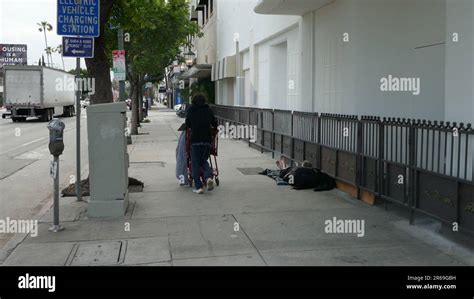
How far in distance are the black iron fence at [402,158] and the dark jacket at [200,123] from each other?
220 cm

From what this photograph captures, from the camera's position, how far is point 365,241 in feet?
20.9

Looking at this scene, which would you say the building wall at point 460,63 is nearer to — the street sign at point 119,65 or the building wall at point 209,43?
the street sign at point 119,65

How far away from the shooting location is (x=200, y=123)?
9492 mm

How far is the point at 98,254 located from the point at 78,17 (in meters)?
4.16

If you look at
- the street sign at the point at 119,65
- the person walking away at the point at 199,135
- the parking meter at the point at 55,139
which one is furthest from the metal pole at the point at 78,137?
the street sign at the point at 119,65

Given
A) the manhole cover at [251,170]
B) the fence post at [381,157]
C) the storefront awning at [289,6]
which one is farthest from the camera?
the storefront awning at [289,6]

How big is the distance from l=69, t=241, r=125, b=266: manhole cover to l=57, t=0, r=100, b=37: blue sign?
12.0 ft

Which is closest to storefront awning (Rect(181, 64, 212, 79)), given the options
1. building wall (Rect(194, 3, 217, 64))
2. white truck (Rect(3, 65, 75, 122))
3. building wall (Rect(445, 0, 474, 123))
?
building wall (Rect(194, 3, 217, 64))

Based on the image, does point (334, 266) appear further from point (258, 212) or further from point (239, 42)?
point (239, 42)

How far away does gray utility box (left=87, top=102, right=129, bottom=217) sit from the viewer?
7785 millimetres

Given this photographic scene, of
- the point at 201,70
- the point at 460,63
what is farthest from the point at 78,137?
the point at 201,70

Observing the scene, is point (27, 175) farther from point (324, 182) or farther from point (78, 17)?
point (324, 182)

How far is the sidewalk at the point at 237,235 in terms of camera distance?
5766mm

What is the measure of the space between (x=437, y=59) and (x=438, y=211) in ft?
14.0
